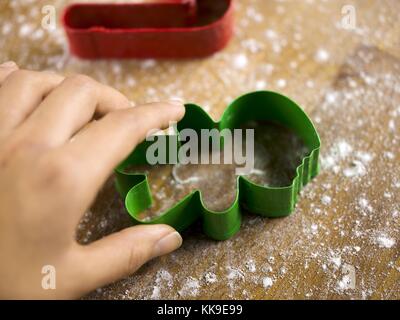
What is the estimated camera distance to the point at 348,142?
1058mm

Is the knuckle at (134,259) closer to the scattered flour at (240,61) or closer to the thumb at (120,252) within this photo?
the thumb at (120,252)

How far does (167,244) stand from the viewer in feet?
2.92

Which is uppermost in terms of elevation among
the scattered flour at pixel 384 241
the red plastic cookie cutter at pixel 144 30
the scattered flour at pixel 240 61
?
the red plastic cookie cutter at pixel 144 30

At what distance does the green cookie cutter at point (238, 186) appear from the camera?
920 mm

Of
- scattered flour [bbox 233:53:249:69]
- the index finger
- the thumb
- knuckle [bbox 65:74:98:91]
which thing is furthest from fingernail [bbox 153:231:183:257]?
scattered flour [bbox 233:53:249:69]

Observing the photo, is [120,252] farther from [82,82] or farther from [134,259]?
[82,82]

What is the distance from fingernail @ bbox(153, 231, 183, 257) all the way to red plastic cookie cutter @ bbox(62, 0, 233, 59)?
48cm

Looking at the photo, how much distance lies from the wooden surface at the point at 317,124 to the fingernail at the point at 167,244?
0.05 meters

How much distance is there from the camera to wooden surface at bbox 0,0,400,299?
3.02 feet

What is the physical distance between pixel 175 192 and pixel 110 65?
39 centimetres

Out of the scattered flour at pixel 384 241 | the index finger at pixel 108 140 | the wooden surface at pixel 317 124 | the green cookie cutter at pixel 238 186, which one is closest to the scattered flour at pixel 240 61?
the wooden surface at pixel 317 124

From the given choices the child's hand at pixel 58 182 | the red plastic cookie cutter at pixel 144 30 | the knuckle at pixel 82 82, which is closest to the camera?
the child's hand at pixel 58 182

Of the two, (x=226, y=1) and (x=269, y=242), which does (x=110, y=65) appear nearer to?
(x=226, y=1)

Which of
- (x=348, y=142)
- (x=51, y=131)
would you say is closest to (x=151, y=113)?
(x=51, y=131)
